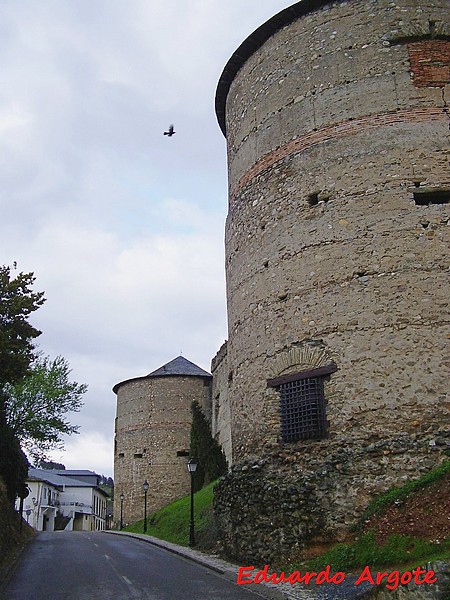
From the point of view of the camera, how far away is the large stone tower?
11.1 m

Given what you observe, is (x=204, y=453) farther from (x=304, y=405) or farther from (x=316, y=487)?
(x=316, y=487)

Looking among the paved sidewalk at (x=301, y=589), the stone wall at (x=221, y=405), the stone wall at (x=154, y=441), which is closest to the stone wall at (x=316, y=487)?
the paved sidewalk at (x=301, y=589)

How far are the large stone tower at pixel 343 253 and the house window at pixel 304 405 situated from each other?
30 mm

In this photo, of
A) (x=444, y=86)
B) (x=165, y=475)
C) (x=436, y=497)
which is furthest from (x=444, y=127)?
(x=165, y=475)

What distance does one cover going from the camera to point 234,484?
13.0m

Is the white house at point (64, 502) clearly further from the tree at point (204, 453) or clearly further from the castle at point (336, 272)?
the castle at point (336, 272)

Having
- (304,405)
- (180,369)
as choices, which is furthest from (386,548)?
(180,369)

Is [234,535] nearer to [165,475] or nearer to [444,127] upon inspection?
[444,127]

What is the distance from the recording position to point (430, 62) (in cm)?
1306

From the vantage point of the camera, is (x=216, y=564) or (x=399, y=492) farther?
(x=216, y=564)

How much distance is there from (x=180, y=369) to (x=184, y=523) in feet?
54.0

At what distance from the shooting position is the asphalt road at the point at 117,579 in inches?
394

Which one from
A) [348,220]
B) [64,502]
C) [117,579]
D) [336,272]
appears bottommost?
[117,579]

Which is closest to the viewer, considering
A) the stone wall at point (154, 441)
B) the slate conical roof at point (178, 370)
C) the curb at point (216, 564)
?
the curb at point (216, 564)
